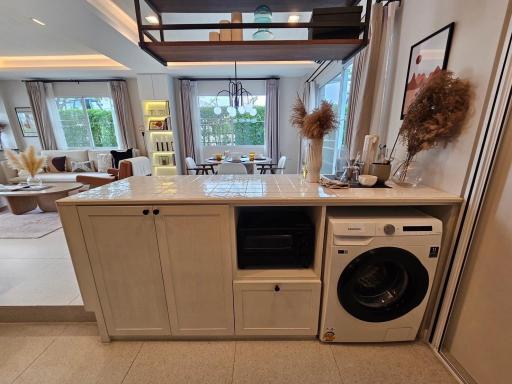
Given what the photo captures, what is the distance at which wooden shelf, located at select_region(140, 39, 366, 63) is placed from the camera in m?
1.46

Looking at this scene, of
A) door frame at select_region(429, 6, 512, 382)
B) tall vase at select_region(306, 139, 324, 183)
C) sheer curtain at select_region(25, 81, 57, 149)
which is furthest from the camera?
sheer curtain at select_region(25, 81, 57, 149)

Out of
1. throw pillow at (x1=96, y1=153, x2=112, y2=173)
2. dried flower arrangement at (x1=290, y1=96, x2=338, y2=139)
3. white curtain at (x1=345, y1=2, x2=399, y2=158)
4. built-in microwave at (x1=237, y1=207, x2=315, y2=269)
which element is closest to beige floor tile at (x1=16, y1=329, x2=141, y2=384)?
built-in microwave at (x1=237, y1=207, x2=315, y2=269)

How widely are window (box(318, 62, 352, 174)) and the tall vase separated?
1.38m

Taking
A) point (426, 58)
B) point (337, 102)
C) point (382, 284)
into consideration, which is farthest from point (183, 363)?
point (337, 102)

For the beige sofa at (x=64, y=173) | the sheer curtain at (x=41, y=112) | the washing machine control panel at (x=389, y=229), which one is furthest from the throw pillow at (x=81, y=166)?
the washing machine control panel at (x=389, y=229)

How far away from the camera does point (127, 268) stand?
1.29m

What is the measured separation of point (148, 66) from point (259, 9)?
12.6ft

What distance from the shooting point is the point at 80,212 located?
119 centimetres

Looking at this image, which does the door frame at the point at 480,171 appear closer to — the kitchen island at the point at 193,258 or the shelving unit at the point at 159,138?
the kitchen island at the point at 193,258

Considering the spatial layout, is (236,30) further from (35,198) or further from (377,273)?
(35,198)

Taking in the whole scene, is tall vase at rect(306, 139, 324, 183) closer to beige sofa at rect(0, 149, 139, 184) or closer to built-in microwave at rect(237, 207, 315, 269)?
built-in microwave at rect(237, 207, 315, 269)

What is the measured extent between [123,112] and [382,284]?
6250 millimetres

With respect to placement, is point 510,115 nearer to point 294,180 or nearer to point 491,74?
point 491,74

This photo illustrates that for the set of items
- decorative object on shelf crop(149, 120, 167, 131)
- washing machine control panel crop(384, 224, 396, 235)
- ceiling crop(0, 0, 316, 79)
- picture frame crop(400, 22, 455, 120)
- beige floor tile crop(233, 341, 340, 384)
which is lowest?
beige floor tile crop(233, 341, 340, 384)
